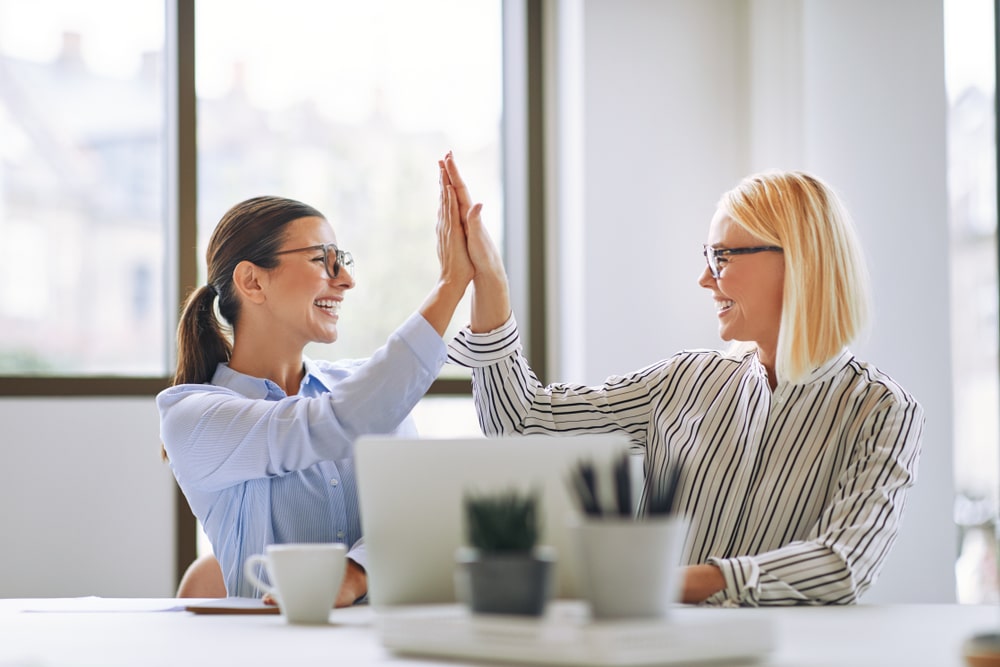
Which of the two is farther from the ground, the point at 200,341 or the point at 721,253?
the point at 721,253

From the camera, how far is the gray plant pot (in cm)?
109

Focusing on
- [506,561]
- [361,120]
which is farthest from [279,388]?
[361,120]

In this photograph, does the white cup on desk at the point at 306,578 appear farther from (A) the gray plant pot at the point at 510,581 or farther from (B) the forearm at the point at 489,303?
(B) the forearm at the point at 489,303

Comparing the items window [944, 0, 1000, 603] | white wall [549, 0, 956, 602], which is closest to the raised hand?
white wall [549, 0, 956, 602]

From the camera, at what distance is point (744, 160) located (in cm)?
363

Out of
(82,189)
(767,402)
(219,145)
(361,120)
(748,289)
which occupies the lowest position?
(767,402)

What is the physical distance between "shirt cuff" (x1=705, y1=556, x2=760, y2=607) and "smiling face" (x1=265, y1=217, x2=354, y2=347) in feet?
3.11

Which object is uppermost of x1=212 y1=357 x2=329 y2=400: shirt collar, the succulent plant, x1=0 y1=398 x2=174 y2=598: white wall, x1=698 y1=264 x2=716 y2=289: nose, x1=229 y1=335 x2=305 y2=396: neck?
x1=698 y1=264 x2=716 y2=289: nose

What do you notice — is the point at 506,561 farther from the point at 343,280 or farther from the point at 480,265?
the point at 343,280

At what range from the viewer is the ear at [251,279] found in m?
2.17

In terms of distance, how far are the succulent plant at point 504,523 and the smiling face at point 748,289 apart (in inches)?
41.2

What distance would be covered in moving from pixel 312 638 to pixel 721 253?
1151mm

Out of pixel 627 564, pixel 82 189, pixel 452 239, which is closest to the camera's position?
pixel 627 564

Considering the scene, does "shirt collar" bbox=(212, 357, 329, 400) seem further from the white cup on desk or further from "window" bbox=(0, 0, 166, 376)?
"window" bbox=(0, 0, 166, 376)
